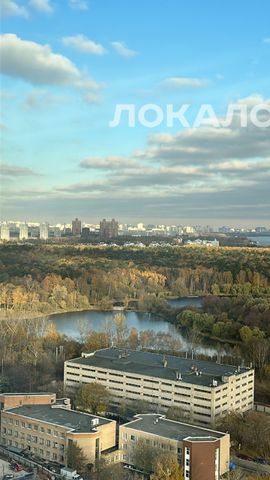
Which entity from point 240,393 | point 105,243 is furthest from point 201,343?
point 105,243

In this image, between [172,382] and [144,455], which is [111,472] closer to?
[144,455]

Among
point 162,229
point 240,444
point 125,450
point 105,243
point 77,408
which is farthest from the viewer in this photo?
point 162,229

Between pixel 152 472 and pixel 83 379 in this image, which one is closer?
pixel 152 472

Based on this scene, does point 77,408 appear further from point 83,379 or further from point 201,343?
point 201,343

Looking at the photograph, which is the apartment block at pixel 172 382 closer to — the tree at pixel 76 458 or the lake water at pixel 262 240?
the tree at pixel 76 458

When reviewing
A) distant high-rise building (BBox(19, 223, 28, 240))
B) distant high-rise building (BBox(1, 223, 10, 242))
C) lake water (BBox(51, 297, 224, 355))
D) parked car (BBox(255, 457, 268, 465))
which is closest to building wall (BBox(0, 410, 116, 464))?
parked car (BBox(255, 457, 268, 465))

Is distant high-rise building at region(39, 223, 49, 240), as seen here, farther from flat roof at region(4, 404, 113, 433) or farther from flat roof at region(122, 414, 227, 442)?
flat roof at region(122, 414, 227, 442)
